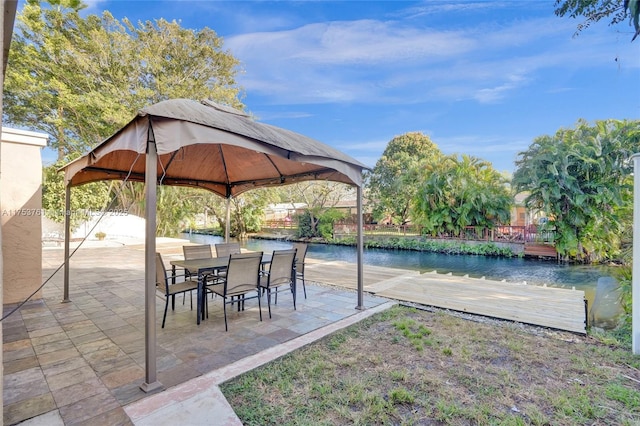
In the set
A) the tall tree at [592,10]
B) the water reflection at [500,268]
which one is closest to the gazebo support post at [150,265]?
the tall tree at [592,10]

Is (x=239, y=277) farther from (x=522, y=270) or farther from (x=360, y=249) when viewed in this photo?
(x=522, y=270)

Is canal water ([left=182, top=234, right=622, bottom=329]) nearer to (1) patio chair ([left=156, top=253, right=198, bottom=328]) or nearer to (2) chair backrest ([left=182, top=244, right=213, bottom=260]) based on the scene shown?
(1) patio chair ([left=156, top=253, right=198, bottom=328])

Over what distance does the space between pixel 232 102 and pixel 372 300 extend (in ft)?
44.5

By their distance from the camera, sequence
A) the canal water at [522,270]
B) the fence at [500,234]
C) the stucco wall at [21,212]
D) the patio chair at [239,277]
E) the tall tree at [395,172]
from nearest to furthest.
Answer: the patio chair at [239,277] < the stucco wall at [21,212] < the canal water at [522,270] < the fence at [500,234] < the tall tree at [395,172]

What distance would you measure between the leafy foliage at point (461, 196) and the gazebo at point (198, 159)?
1236cm

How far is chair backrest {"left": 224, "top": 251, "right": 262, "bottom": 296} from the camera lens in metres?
3.44

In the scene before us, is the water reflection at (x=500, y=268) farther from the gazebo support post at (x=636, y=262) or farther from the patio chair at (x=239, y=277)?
the patio chair at (x=239, y=277)

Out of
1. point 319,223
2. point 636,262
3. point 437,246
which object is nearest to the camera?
point 636,262

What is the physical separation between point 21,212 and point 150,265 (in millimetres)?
3617

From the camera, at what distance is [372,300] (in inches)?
184

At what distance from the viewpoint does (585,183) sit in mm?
11812

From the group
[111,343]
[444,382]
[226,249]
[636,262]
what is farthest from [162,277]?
[636,262]

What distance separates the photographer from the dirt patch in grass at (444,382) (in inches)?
80.2

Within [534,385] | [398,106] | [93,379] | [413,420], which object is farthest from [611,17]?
[398,106]
